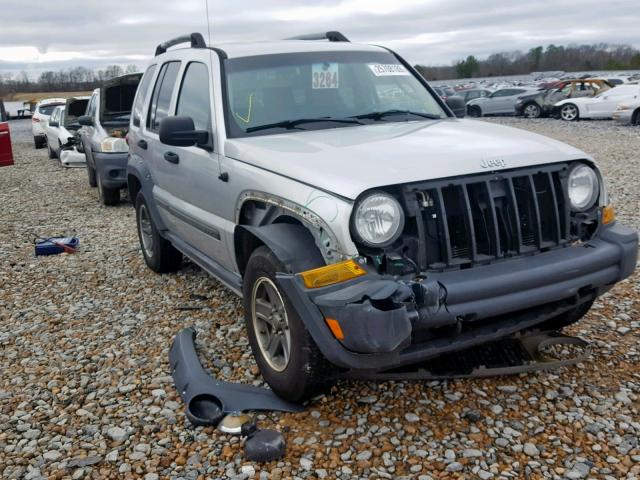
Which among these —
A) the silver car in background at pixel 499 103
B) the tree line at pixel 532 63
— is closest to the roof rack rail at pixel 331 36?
the silver car in background at pixel 499 103

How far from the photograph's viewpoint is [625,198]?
9156 millimetres

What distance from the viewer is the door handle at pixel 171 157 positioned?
4830 millimetres

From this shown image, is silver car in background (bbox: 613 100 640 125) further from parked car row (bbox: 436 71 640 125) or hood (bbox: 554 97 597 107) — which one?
hood (bbox: 554 97 597 107)

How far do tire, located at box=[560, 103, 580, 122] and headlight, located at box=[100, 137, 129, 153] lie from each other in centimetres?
1956

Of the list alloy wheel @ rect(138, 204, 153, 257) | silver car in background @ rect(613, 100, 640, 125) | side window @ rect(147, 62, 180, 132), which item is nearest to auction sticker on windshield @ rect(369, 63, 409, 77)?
side window @ rect(147, 62, 180, 132)

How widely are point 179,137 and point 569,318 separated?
2758 millimetres

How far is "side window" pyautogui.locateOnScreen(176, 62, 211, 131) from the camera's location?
441cm

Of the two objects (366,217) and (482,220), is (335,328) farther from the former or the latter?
(482,220)

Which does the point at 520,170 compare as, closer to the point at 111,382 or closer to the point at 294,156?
the point at 294,156

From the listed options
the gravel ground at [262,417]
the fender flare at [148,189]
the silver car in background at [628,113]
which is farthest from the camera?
the silver car in background at [628,113]

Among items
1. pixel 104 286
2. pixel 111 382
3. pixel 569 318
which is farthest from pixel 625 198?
pixel 111 382

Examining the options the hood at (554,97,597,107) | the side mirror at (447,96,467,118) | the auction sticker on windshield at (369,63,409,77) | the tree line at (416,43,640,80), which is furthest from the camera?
the tree line at (416,43,640,80)

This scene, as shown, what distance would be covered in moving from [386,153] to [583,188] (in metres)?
1.20

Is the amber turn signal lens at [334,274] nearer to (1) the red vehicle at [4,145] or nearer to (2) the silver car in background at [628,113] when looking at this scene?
(1) the red vehicle at [4,145]
